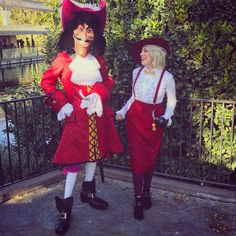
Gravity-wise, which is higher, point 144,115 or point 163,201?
point 144,115

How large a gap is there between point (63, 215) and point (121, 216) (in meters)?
0.64

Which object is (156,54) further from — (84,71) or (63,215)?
Result: (63,215)

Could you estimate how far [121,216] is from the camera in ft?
11.8

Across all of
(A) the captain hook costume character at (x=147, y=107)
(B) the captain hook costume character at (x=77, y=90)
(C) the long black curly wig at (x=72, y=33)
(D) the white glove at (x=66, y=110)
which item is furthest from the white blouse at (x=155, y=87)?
(D) the white glove at (x=66, y=110)

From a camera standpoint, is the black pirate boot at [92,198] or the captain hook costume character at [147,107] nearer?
the captain hook costume character at [147,107]

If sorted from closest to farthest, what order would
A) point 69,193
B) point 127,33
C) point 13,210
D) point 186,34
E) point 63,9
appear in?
point 63,9, point 69,193, point 13,210, point 186,34, point 127,33

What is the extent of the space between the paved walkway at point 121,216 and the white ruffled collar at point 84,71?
1.44m

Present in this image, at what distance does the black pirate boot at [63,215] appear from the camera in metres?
3.28

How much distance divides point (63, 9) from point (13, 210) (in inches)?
88.0

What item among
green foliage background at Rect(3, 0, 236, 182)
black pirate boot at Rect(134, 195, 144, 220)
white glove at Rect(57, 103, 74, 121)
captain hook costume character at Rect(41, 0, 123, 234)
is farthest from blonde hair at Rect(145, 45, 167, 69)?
black pirate boot at Rect(134, 195, 144, 220)

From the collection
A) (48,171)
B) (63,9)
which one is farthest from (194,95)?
(48,171)

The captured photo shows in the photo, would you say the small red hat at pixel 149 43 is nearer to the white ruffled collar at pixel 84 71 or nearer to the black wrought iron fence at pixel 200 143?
the white ruffled collar at pixel 84 71

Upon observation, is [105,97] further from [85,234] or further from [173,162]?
[173,162]

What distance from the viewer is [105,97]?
3383 mm
